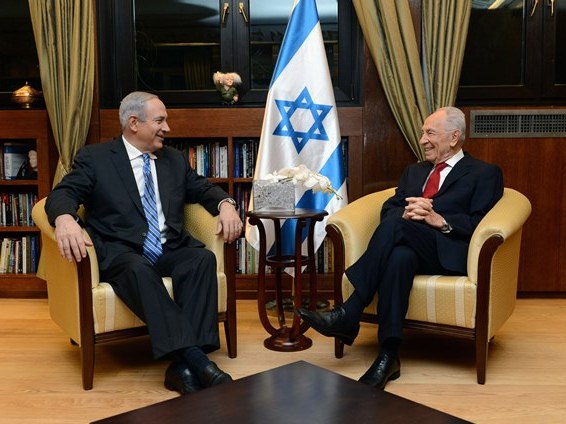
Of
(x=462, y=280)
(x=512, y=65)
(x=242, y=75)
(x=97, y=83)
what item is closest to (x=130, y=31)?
(x=97, y=83)

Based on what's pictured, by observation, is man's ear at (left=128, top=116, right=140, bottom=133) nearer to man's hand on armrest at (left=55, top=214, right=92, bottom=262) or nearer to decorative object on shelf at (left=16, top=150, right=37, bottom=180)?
man's hand on armrest at (left=55, top=214, right=92, bottom=262)

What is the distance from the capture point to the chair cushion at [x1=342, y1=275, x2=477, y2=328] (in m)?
2.77

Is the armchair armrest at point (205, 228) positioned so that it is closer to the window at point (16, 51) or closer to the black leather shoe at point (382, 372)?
the black leather shoe at point (382, 372)

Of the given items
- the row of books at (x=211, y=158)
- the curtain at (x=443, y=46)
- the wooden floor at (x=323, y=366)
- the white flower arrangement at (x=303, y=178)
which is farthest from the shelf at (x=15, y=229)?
the curtain at (x=443, y=46)

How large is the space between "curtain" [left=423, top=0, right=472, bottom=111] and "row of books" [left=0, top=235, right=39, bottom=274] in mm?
2585

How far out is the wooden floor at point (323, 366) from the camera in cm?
250

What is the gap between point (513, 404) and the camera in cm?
253

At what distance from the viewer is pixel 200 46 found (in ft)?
14.3

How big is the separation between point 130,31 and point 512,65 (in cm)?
237

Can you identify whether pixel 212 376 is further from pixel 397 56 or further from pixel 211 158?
pixel 397 56

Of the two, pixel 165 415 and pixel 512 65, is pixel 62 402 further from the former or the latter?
pixel 512 65

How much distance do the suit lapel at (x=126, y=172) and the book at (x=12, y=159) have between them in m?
1.46

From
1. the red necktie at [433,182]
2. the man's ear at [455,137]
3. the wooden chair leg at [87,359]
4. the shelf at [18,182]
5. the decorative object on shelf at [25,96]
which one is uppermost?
the decorative object on shelf at [25,96]

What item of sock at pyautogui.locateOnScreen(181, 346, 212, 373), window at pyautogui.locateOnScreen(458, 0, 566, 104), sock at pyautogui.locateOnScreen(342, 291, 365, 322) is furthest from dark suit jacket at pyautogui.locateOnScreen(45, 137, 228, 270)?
window at pyautogui.locateOnScreen(458, 0, 566, 104)
